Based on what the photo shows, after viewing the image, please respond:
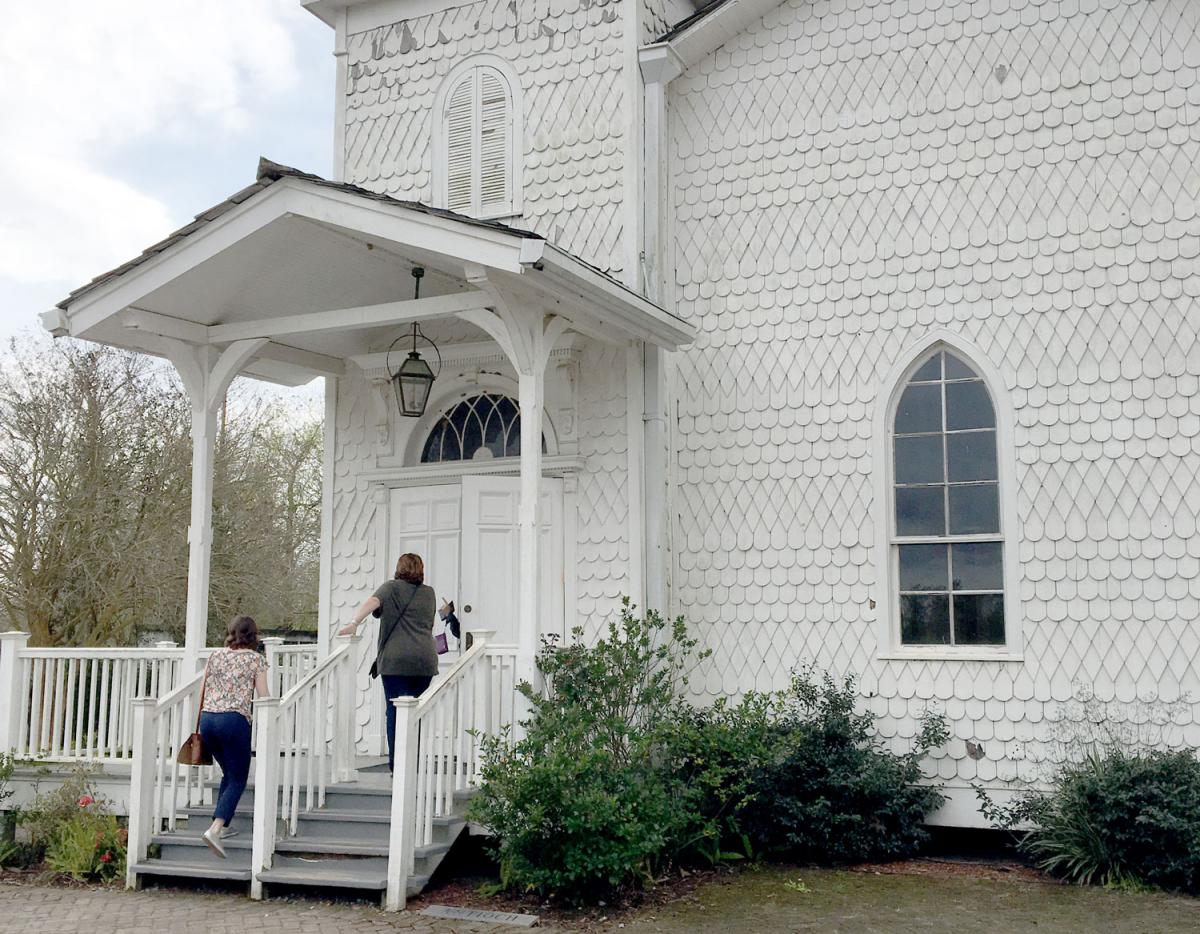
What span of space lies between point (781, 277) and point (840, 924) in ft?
16.6

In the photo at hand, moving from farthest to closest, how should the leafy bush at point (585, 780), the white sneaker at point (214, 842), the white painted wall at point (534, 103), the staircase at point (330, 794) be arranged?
the white painted wall at point (534, 103) < the white sneaker at point (214, 842) < the staircase at point (330, 794) < the leafy bush at point (585, 780)

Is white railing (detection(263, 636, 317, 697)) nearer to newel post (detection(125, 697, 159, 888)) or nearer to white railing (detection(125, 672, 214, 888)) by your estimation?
white railing (detection(125, 672, 214, 888))

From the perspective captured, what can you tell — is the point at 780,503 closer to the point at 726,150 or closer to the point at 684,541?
the point at 684,541

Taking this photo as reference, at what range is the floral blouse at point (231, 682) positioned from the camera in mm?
8078

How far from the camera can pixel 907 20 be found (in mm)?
9711

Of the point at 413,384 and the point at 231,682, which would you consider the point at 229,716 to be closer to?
the point at 231,682

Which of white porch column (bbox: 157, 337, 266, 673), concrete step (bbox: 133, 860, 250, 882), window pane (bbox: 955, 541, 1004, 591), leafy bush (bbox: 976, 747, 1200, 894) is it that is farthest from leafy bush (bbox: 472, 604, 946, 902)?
white porch column (bbox: 157, 337, 266, 673)

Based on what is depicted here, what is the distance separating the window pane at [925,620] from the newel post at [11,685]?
7.02m

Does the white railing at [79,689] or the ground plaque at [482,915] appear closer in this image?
the ground plaque at [482,915]

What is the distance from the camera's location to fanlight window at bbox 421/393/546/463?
10289 mm

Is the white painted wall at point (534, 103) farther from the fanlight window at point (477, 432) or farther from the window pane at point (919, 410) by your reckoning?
the window pane at point (919, 410)

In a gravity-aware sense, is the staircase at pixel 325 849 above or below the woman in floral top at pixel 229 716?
below

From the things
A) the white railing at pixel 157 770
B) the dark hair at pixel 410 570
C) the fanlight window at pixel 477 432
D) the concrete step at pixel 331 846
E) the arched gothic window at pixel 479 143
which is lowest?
the concrete step at pixel 331 846

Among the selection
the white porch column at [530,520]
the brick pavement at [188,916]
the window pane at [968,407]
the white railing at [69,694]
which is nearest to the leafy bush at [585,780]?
the white porch column at [530,520]
